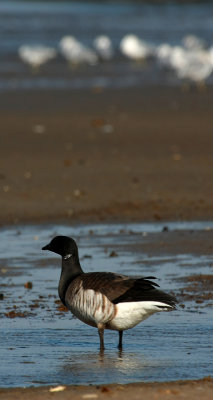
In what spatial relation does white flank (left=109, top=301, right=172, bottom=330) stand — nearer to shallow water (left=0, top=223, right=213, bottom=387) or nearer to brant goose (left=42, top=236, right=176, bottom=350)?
brant goose (left=42, top=236, right=176, bottom=350)

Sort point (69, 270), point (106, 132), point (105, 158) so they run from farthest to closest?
point (106, 132)
point (105, 158)
point (69, 270)

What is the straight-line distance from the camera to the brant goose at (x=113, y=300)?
678cm

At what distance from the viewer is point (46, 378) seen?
20.4ft

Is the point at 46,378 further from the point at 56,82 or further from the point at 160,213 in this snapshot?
the point at 56,82

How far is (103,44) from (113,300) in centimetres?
2918

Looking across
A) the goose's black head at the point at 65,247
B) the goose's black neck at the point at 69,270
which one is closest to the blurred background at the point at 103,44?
the goose's black head at the point at 65,247

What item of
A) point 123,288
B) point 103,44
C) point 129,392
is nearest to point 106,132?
point 123,288

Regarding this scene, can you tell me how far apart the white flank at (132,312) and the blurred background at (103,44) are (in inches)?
667

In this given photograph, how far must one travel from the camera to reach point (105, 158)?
1484 centimetres

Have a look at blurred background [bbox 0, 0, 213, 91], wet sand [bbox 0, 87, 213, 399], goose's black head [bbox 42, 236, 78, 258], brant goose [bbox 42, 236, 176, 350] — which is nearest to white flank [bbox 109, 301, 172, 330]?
brant goose [bbox 42, 236, 176, 350]

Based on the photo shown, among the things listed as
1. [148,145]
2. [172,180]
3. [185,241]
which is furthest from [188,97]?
[185,241]

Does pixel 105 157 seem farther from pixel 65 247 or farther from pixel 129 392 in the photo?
pixel 129 392

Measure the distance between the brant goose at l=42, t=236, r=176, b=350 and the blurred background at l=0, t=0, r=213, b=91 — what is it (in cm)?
1667

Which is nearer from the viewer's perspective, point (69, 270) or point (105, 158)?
point (69, 270)
